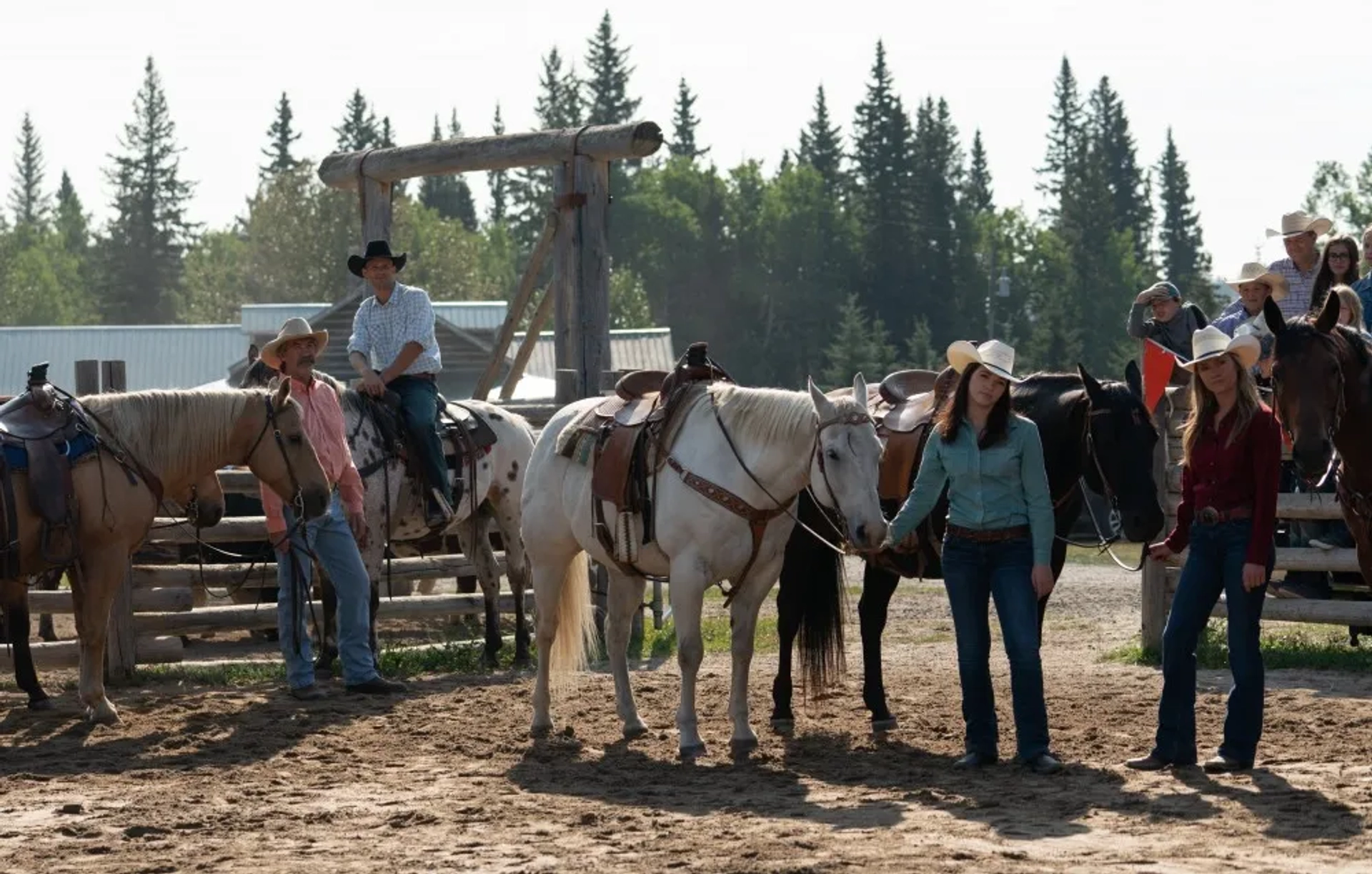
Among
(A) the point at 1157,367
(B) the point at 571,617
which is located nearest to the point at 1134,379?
(A) the point at 1157,367

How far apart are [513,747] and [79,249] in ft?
417

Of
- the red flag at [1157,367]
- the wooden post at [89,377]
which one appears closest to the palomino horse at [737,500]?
the red flag at [1157,367]

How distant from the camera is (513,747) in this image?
9.34m

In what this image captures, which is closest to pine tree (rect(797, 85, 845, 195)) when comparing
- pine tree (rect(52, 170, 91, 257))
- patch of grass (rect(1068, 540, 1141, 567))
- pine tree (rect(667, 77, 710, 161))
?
pine tree (rect(667, 77, 710, 161))

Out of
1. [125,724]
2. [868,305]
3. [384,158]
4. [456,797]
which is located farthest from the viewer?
[868,305]

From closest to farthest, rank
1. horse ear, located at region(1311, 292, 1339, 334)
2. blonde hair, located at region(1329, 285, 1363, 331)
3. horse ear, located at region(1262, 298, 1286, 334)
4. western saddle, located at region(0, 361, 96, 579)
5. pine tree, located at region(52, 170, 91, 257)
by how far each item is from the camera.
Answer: horse ear, located at region(1262, 298, 1286, 334) < horse ear, located at region(1311, 292, 1339, 334) < blonde hair, located at region(1329, 285, 1363, 331) < western saddle, located at region(0, 361, 96, 579) < pine tree, located at region(52, 170, 91, 257)

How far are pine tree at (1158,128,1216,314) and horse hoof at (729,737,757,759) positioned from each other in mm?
104943

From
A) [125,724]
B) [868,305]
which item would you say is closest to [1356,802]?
[125,724]

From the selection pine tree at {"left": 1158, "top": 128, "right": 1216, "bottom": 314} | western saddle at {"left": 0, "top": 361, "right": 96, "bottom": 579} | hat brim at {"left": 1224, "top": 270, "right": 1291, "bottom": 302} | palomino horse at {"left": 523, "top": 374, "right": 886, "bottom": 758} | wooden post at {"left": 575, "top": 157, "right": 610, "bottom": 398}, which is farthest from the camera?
pine tree at {"left": 1158, "top": 128, "right": 1216, "bottom": 314}

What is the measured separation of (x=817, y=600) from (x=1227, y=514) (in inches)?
104

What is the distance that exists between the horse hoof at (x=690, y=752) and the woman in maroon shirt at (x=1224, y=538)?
6.34 ft

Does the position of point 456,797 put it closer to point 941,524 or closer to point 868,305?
point 941,524

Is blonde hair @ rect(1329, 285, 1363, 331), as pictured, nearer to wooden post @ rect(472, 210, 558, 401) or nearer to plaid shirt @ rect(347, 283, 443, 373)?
plaid shirt @ rect(347, 283, 443, 373)

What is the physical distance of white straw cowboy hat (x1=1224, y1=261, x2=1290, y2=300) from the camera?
11164mm
